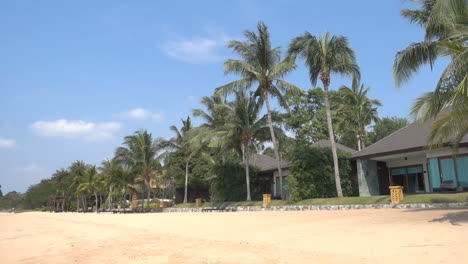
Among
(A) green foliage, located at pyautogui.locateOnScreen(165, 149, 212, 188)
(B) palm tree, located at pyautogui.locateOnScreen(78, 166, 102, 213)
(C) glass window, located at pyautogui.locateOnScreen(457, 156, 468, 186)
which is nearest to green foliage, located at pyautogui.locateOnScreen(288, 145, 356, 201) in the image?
(C) glass window, located at pyautogui.locateOnScreen(457, 156, 468, 186)

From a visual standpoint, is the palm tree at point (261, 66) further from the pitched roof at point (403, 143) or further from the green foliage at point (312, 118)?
the green foliage at point (312, 118)

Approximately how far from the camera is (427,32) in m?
11.9

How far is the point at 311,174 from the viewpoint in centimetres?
1992

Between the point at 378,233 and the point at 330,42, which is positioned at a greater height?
the point at 330,42

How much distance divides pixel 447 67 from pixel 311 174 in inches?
466

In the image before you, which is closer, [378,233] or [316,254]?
[316,254]

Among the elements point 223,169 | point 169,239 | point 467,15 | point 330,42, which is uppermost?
point 330,42

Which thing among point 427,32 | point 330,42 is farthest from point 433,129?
point 330,42

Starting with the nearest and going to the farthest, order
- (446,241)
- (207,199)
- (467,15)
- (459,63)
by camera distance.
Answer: (446,241) → (459,63) → (467,15) → (207,199)

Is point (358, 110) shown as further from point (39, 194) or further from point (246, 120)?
point (39, 194)

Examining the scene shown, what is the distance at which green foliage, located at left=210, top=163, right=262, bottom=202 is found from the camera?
2717 cm

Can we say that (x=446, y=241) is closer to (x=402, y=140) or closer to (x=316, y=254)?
(x=316, y=254)

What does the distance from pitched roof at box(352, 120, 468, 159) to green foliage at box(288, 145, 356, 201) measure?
1885 millimetres

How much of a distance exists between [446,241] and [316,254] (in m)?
2.45
